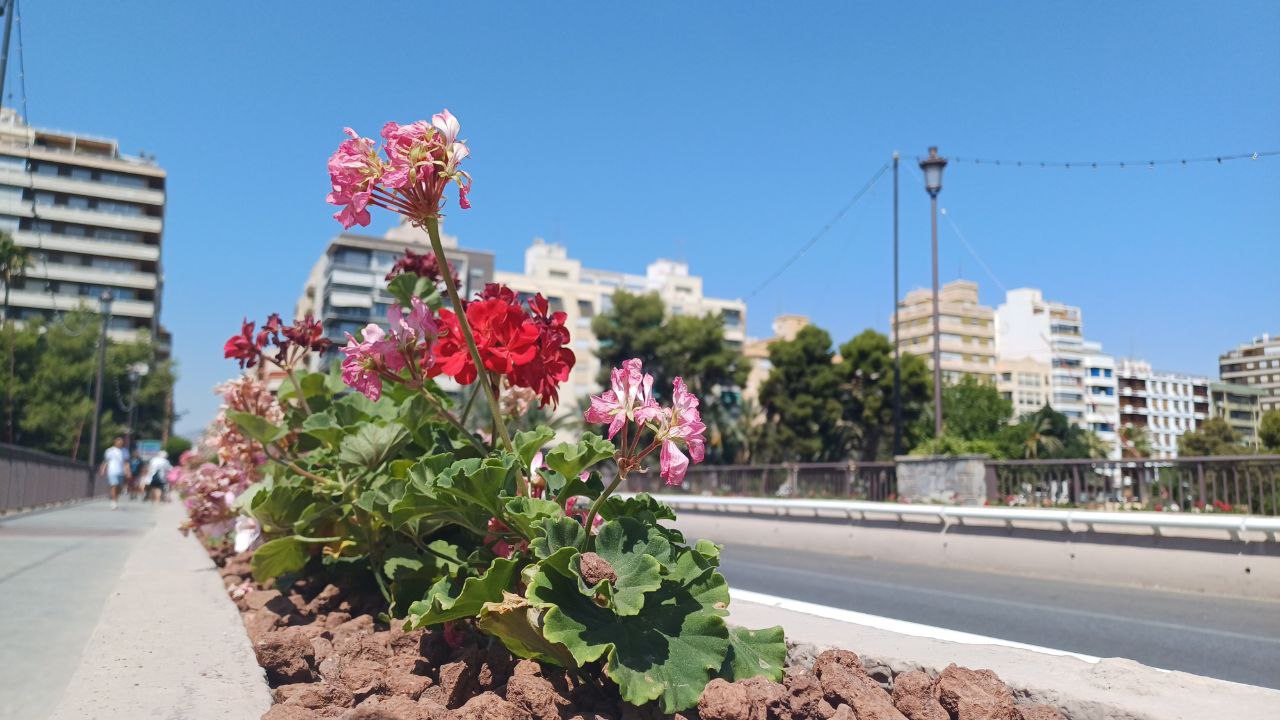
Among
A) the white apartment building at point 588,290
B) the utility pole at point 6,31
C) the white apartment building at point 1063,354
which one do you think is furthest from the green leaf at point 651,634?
the white apartment building at point 1063,354

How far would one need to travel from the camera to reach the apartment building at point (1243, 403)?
53.9 ft

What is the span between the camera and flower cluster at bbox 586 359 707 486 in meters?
2.05

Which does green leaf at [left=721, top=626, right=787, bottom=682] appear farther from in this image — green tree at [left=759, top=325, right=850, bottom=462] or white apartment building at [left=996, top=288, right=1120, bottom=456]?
white apartment building at [left=996, top=288, right=1120, bottom=456]

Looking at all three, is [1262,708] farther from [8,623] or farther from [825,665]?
[8,623]

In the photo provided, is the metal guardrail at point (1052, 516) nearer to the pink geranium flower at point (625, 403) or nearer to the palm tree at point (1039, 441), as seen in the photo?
the pink geranium flower at point (625, 403)

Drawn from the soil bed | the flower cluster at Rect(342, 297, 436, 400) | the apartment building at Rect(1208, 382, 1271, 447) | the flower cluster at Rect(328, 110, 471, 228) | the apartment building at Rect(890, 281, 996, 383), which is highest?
the apartment building at Rect(890, 281, 996, 383)

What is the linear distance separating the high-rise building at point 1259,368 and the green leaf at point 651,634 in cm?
1774

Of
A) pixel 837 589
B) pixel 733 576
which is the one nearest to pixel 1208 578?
pixel 837 589

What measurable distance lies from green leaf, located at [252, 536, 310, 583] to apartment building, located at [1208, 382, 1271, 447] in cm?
1741

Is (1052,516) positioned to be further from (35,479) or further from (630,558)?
(35,479)

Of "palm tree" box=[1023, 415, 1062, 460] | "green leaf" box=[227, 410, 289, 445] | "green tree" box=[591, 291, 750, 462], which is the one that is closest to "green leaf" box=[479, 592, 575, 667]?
"green leaf" box=[227, 410, 289, 445]

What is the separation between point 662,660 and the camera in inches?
74.9

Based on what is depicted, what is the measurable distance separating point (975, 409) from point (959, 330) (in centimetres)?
5456

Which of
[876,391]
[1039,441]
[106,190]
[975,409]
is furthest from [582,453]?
[975,409]
